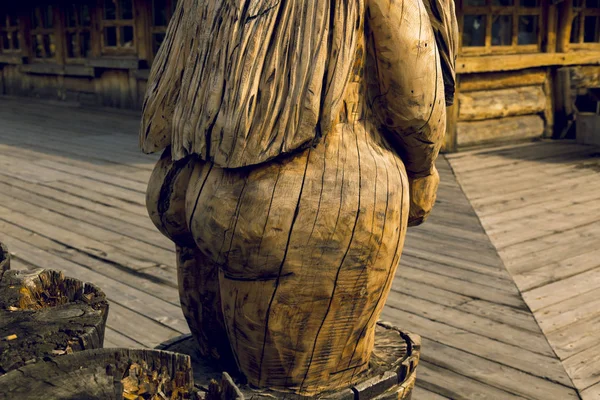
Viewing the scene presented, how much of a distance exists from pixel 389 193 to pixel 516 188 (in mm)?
4583

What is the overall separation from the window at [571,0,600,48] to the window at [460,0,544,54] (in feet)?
2.39

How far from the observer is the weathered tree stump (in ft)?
5.26

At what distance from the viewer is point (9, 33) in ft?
46.8

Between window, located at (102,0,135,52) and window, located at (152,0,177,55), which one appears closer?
window, located at (152,0,177,55)

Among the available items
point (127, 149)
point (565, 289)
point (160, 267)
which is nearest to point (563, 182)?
point (565, 289)

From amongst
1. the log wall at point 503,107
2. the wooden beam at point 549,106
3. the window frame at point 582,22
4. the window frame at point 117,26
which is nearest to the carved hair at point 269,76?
the log wall at point 503,107

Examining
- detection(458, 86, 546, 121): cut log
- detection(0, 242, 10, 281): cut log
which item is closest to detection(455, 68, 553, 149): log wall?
detection(458, 86, 546, 121): cut log

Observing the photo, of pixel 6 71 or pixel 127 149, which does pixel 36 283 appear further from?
pixel 6 71

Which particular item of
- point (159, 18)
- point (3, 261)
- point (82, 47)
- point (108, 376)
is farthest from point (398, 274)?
point (82, 47)

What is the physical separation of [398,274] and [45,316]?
2165 mm

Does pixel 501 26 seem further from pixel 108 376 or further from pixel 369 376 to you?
Answer: pixel 108 376

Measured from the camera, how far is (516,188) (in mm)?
6008

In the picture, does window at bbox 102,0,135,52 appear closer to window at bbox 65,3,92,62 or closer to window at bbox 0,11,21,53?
window at bbox 65,3,92,62

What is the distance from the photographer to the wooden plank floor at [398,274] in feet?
9.39
